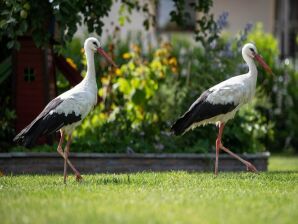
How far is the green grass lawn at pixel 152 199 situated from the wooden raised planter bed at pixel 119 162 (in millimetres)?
1729

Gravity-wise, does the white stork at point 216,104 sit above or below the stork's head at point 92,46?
below

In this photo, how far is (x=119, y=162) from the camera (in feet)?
35.7

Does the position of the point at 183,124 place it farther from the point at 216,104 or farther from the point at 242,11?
the point at 242,11

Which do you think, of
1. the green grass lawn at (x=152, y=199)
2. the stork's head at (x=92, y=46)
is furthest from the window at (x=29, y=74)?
the green grass lawn at (x=152, y=199)

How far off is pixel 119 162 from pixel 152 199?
4.26m

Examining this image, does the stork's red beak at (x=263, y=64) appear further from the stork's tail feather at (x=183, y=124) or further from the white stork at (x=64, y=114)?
the white stork at (x=64, y=114)

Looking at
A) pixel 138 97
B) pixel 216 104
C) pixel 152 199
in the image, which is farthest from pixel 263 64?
A: pixel 152 199

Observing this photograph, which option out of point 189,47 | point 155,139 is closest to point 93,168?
point 155,139

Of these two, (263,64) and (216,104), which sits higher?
(263,64)

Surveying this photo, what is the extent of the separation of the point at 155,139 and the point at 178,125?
2192mm

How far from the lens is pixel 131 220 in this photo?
18.5 ft

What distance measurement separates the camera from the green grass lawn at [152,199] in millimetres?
5797

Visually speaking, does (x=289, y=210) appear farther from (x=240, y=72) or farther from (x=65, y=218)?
(x=240, y=72)

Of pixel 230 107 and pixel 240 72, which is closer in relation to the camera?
pixel 230 107
